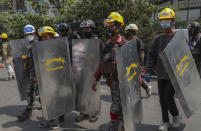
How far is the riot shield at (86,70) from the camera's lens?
11.4 ft

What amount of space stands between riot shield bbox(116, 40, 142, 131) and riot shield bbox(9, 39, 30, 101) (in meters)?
2.21

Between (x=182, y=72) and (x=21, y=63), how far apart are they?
9.67ft

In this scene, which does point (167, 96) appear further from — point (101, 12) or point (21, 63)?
point (101, 12)

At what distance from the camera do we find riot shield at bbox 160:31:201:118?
272 cm

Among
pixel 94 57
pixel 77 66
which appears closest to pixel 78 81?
pixel 77 66

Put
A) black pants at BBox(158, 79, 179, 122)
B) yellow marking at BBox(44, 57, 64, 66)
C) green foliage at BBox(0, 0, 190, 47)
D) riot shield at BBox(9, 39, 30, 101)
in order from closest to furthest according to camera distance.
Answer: black pants at BBox(158, 79, 179, 122), yellow marking at BBox(44, 57, 64, 66), riot shield at BBox(9, 39, 30, 101), green foliage at BBox(0, 0, 190, 47)

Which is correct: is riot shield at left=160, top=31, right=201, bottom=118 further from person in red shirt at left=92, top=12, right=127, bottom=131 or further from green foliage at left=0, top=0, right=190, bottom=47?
green foliage at left=0, top=0, right=190, bottom=47

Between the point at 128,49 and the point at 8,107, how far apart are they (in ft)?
11.7

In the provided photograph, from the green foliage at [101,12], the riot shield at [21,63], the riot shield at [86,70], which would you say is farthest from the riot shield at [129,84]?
the green foliage at [101,12]

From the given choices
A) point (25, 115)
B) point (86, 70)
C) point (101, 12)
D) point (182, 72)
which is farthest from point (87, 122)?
point (101, 12)

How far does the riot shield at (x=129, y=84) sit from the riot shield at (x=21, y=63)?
86.9 inches

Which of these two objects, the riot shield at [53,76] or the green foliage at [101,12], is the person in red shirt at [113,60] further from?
the green foliage at [101,12]

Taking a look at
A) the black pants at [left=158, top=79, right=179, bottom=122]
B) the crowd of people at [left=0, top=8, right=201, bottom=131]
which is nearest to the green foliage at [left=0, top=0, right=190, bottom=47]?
the crowd of people at [left=0, top=8, right=201, bottom=131]

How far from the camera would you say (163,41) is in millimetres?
3166
